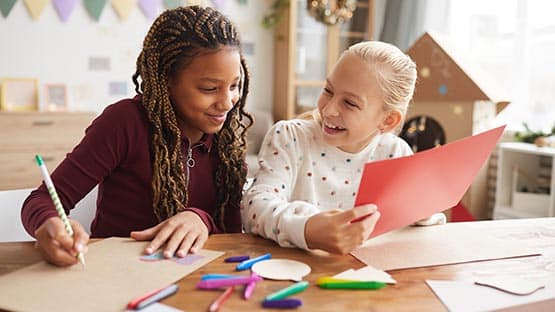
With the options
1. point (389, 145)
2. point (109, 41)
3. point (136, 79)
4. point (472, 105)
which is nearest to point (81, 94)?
point (109, 41)

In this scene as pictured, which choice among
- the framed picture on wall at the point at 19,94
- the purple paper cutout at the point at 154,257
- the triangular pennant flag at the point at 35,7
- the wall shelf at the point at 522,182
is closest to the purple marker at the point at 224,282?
the purple paper cutout at the point at 154,257

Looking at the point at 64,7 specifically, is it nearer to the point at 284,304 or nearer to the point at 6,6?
the point at 6,6

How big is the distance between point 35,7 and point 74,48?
360 mm

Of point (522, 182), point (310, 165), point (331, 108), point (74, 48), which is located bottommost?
point (522, 182)

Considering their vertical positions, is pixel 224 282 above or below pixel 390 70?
below

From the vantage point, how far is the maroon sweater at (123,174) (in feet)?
3.57

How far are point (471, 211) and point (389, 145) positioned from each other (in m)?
2.25

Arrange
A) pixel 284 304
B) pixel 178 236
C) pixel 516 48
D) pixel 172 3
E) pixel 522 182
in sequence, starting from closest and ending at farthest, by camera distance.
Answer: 1. pixel 284 304
2. pixel 178 236
3. pixel 522 182
4. pixel 516 48
5. pixel 172 3

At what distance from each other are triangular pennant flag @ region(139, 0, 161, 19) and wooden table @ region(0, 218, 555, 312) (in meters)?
3.60

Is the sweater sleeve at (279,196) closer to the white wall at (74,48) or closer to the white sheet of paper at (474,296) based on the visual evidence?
the white sheet of paper at (474,296)

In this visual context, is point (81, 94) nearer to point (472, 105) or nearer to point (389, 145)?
point (472, 105)

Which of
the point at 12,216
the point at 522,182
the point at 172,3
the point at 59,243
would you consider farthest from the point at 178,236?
the point at 172,3

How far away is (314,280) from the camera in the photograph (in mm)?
760

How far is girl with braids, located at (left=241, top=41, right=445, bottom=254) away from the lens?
1.03 metres
